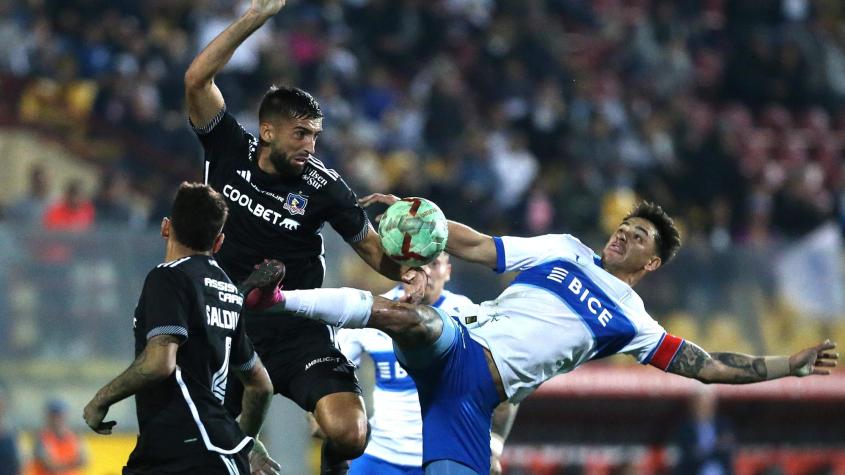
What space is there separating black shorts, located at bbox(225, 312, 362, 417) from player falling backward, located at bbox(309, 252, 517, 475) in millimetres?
1029

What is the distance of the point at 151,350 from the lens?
5480 mm

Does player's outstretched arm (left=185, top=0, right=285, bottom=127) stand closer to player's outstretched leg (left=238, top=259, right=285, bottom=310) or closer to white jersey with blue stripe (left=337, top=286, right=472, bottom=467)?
player's outstretched leg (left=238, top=259, right=285, bottom=310)

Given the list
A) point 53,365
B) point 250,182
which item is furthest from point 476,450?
point 53,365

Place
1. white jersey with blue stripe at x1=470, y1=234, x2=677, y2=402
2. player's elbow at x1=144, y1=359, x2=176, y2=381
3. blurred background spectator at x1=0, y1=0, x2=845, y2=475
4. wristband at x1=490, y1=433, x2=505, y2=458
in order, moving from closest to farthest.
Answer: player's elbow at x1=144, y1=359, x2=176, y2=381 → white jersey with blue stripe at x1=470, y1=234, x2=677, y2=402 → wristband at x1=490, y1=433, x2=505, y2=458 → blurred background spectator at x1=0, y1=0, x2=845, y2=475

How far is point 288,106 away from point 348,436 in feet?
5.81

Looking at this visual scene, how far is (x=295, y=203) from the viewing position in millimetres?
7109

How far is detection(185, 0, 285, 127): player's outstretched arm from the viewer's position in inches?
262

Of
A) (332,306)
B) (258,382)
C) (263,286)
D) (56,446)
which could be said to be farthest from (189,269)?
(56,446)

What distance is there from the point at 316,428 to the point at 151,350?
2.48 metres

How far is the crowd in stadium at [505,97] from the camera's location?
1476 centimetres

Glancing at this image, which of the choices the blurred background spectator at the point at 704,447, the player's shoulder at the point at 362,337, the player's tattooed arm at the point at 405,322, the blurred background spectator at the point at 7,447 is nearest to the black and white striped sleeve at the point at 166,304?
the player's tattooed arm at the point at 405,322

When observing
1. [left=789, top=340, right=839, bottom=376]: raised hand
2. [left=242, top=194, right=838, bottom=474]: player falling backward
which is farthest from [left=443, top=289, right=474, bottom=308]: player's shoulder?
[left=789, top=340, right=839, bottom=376]: raised hand

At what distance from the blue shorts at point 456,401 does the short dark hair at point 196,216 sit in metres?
1.51

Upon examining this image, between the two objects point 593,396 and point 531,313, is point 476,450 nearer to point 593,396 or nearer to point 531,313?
point 531,313
